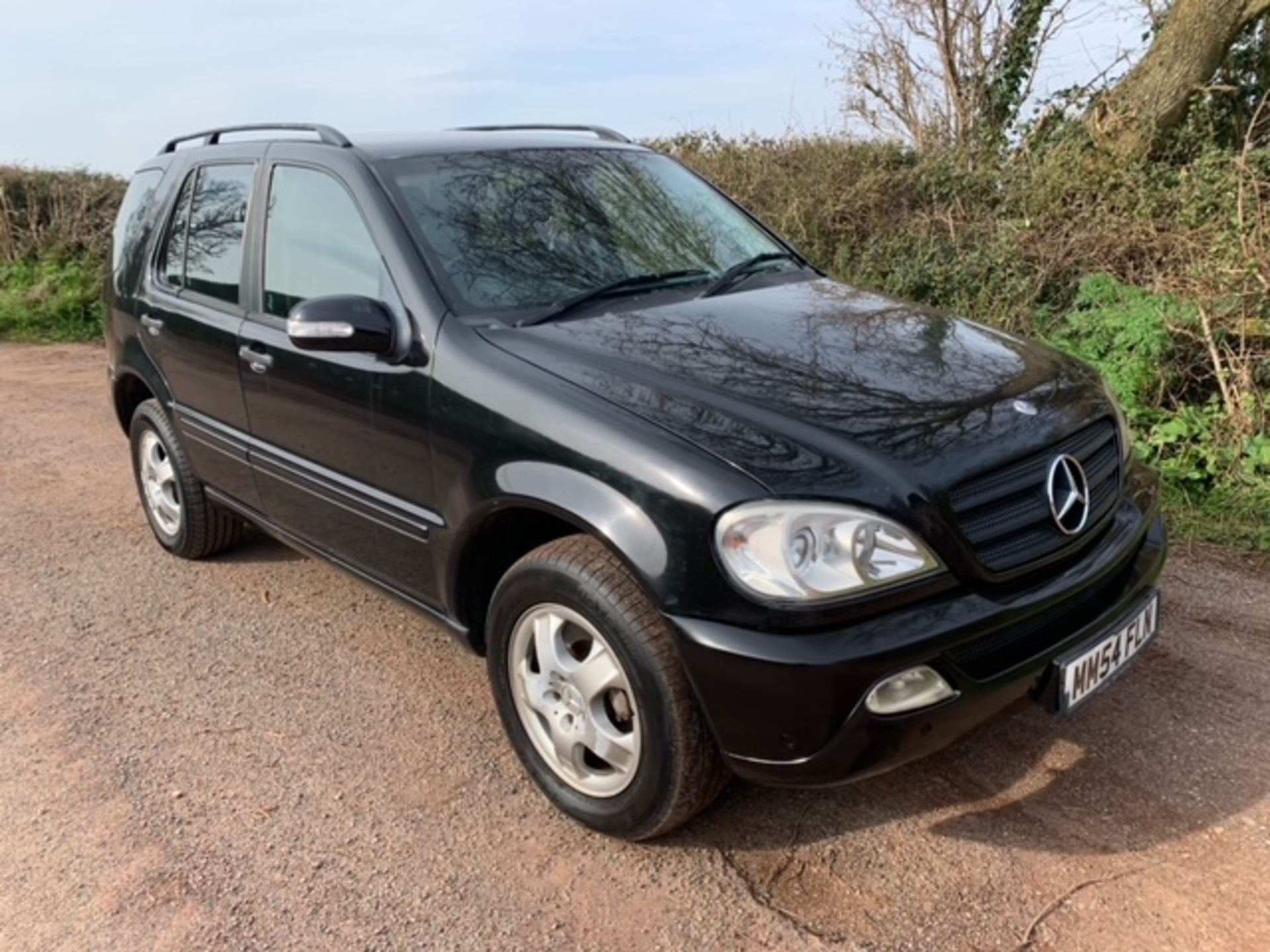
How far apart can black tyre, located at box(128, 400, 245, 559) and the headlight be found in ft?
9.72

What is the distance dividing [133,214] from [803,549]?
393 cm

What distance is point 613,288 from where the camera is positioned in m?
3.32

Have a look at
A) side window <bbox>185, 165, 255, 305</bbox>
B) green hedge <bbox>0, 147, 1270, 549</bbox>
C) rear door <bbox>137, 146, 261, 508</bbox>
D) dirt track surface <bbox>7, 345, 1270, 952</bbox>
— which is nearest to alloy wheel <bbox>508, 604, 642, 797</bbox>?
dirt track surface <bbox>7, 345, 1270, 952</bbox>

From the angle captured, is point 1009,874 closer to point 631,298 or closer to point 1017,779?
point 1017,779

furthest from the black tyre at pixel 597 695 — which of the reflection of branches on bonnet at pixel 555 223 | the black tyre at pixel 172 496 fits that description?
the black tyre at pixel 172 496

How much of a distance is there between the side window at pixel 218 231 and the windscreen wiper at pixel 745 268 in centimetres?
174

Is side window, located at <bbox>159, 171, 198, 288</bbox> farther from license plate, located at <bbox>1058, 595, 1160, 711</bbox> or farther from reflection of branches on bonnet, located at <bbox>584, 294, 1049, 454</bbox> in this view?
license plate, located at <bbox>1058, 595, 1160, 711</bbox>

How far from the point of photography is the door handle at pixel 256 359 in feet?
11.9

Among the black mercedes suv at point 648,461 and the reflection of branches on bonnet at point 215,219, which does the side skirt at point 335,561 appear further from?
the reflection of branches on bonnet at point 215,219

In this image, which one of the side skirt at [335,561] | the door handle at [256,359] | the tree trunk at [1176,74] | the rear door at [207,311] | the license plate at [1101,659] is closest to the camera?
the license plate at [1101,659]

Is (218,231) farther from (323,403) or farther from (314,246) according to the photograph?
(323,403)

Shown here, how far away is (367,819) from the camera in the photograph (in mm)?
2926

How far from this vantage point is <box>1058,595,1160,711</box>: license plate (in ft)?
8.40

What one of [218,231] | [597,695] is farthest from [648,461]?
[218,231]
